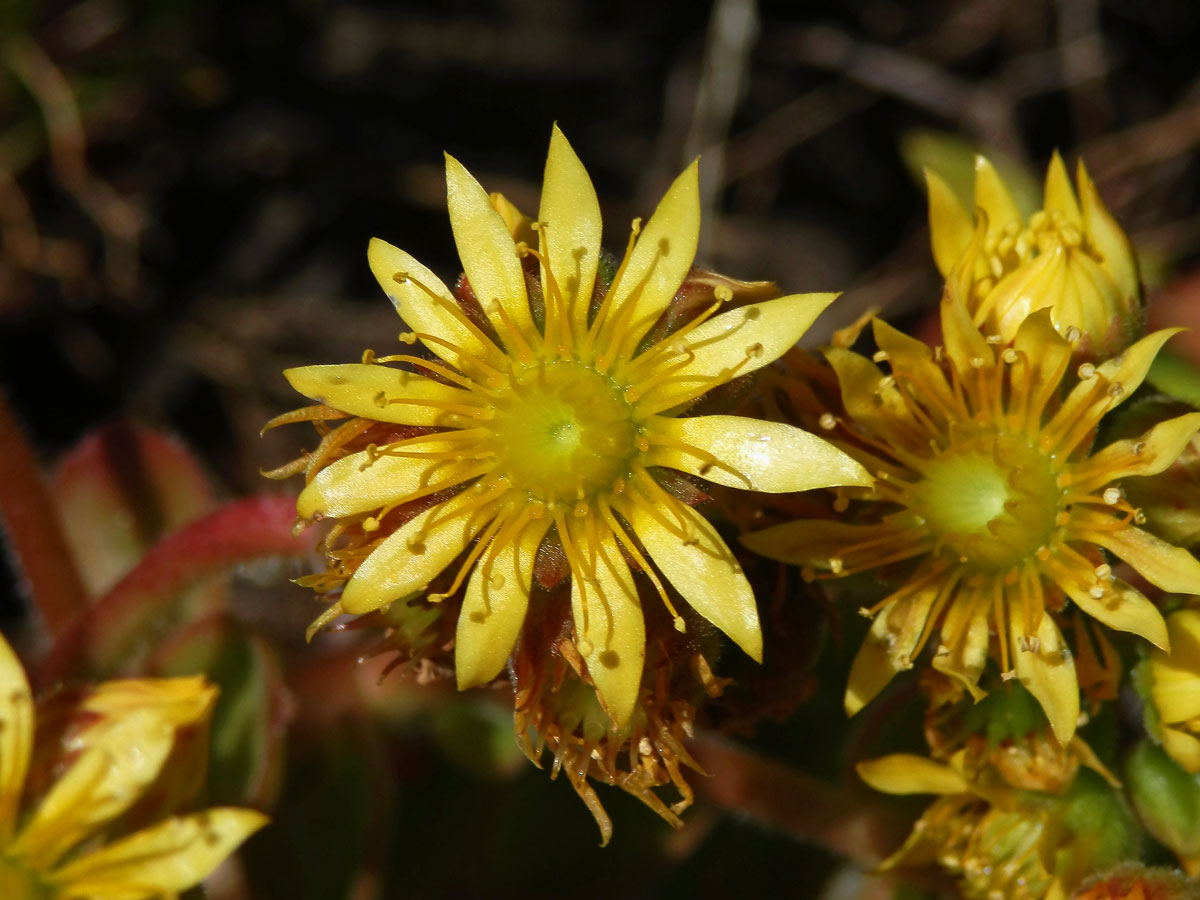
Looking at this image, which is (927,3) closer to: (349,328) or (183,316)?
(349,328)

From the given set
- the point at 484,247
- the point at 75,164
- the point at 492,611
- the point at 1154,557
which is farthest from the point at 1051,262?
the point at 75,164

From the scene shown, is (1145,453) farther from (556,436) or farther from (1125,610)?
(556,436)

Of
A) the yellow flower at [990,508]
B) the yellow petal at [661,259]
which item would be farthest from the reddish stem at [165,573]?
the yellow flower at [990,508]

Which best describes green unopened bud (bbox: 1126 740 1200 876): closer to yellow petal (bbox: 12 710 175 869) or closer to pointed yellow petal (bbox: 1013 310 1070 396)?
pointed yellow petal (bbox: 1013 310 1070 396)

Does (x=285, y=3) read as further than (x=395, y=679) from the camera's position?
Yes

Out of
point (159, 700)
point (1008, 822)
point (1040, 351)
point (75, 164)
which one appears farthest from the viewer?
point (75, 164)

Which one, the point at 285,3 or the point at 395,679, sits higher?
the point at 285,3

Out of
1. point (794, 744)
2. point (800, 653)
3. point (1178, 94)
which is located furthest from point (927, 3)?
point (800, 653)
